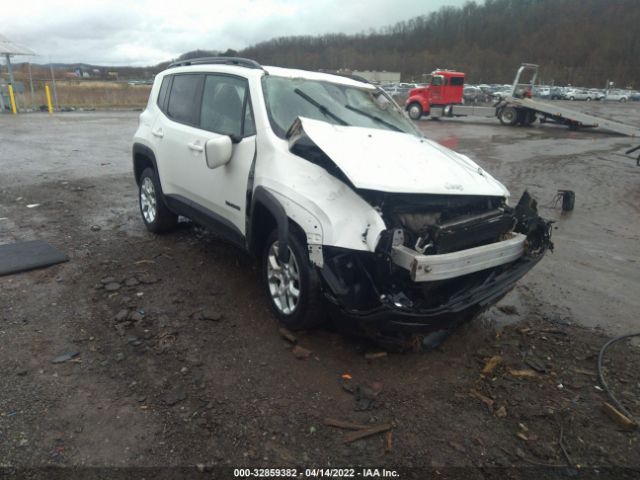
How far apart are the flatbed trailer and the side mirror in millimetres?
18106

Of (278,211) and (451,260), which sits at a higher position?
(278,211)

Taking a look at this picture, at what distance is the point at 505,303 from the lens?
4367 mm

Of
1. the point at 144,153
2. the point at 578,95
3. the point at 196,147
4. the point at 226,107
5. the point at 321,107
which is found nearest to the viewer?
the point at 321,107

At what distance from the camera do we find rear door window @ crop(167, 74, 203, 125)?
4816 mm

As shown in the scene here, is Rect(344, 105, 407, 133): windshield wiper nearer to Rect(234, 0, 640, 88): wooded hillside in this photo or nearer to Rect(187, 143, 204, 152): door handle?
Rect(187, 143, 204, 152): door handle

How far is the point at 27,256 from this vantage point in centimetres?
496

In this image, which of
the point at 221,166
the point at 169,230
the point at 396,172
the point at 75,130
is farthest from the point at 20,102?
the point at 396,172

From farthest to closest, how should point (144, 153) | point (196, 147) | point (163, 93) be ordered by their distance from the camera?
point (144, 153) → point (163, 93) → point (196, 147)

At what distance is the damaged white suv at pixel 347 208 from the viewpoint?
9.83ft

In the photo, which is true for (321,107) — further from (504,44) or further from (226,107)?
(504,44)

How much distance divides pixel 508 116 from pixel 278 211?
2333cm

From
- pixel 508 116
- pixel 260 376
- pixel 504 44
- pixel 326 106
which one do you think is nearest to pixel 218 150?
pixel 326 106

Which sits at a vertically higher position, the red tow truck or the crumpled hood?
the red tow truck

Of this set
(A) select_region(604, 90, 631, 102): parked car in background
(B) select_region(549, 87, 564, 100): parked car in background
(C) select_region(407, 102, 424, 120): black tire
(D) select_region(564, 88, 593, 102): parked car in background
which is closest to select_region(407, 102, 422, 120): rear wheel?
(C) select_region(407, 102, 424, 120): black tire
